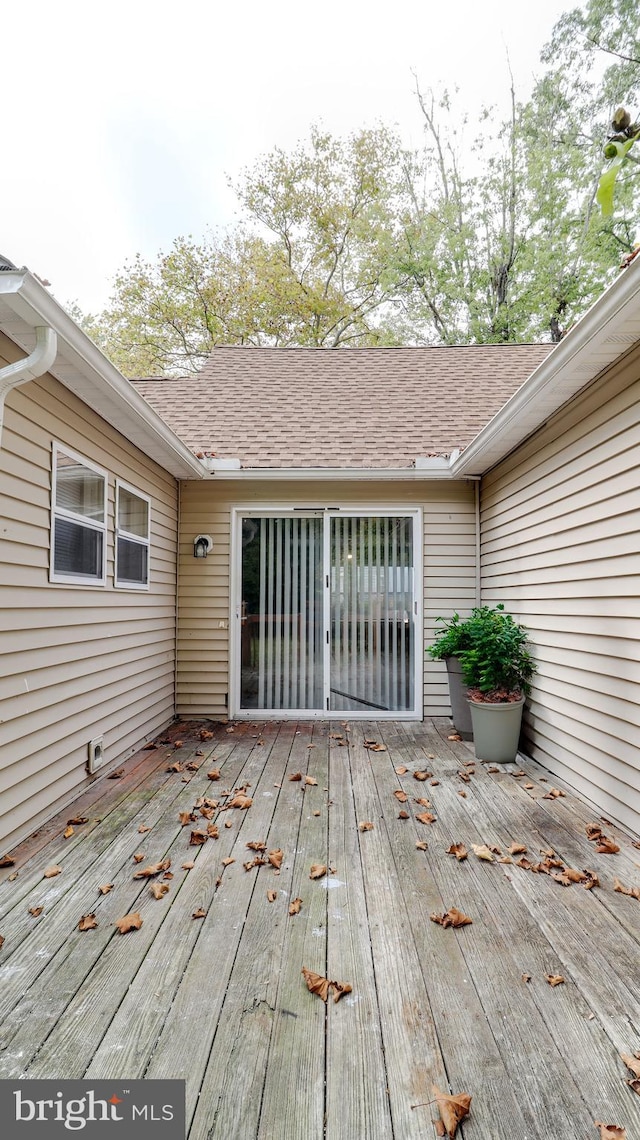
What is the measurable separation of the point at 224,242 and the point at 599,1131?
14698 mm

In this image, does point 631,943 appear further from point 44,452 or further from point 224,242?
point 224,242

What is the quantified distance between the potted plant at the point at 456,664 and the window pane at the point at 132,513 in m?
2.57

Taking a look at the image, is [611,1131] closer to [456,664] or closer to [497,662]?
[497,662]

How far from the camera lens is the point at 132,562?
436 cm

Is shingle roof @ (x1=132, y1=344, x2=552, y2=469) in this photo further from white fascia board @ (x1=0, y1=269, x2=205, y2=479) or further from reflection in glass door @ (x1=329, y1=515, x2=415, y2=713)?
white fascia board @ (x1=0, y1=269, x2=205, y2=479)

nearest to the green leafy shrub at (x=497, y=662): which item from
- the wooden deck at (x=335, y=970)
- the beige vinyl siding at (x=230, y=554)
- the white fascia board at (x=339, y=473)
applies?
the wooden deck at (x=335, y=970)

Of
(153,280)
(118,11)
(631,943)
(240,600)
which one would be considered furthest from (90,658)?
(153,280)

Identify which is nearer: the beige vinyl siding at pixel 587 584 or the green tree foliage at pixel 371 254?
the beige vinyl siding at pixel 587 584

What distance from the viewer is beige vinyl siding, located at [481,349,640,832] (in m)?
2.89

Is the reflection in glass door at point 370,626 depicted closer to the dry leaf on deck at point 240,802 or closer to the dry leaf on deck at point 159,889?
the dry leaf on deck at point 240,802

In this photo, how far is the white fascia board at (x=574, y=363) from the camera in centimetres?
235

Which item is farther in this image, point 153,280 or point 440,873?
point 153,280

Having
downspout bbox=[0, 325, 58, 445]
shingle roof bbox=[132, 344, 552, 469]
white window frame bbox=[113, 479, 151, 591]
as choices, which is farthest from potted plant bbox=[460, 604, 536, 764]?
downspout bbox=[0, 325, 58, 445]

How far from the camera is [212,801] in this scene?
3316 millimetres
